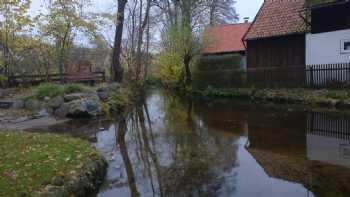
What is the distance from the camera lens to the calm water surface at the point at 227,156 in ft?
19.9

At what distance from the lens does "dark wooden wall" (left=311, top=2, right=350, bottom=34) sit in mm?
18859

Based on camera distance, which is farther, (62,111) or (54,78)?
(54,78)

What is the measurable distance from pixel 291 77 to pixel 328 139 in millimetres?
11289

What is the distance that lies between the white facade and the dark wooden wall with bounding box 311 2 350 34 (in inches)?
10.9

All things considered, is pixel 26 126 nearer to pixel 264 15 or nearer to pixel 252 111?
pixel 252 111

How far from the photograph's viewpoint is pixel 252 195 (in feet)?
18.9

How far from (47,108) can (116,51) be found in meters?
A: 9.49

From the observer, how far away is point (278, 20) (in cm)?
2306

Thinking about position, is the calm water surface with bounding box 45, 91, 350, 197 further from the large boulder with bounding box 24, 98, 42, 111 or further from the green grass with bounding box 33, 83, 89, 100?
the green grass with bounding box 33, 83, 89, 100

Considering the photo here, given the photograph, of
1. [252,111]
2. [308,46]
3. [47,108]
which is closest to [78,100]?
[47,108]

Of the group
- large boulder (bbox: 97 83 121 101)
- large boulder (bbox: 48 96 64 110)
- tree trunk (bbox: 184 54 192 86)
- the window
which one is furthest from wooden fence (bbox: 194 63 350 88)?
large boulder (bbox: 48 96 64 110)

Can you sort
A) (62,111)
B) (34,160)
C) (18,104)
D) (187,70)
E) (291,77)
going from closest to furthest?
(34,160) → (62,111) → (18,104) → (291,77) → (187,70)

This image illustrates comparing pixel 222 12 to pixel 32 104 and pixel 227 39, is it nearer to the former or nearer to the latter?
pixel 227 39

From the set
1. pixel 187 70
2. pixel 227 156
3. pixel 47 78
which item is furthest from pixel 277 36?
pixel 227 156
